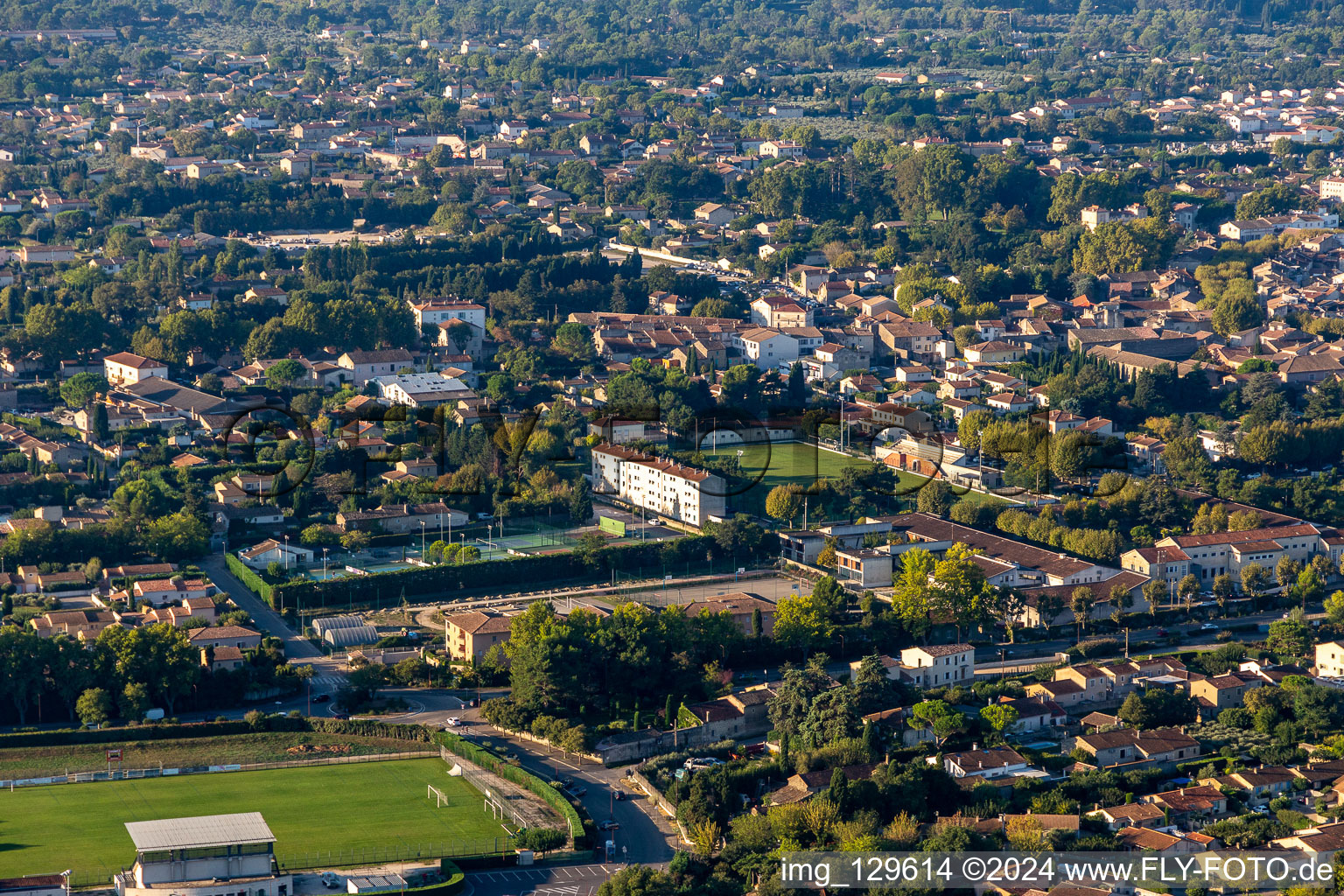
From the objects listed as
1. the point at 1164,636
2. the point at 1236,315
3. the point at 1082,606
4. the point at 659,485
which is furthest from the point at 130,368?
the point at 1236,315

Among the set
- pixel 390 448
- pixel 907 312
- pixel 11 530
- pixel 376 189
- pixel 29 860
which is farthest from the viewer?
pixel 376 189

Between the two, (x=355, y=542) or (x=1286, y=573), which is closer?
(x=1286, y=573)

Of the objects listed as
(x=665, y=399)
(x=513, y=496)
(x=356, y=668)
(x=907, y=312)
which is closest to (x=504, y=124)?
(x=907, y=312)

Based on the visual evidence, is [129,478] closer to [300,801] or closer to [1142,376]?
[300,801]

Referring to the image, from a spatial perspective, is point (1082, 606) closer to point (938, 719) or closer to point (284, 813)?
point (938, 719)

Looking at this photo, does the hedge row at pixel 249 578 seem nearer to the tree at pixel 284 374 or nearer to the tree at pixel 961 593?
the tree at pixel 961 593
